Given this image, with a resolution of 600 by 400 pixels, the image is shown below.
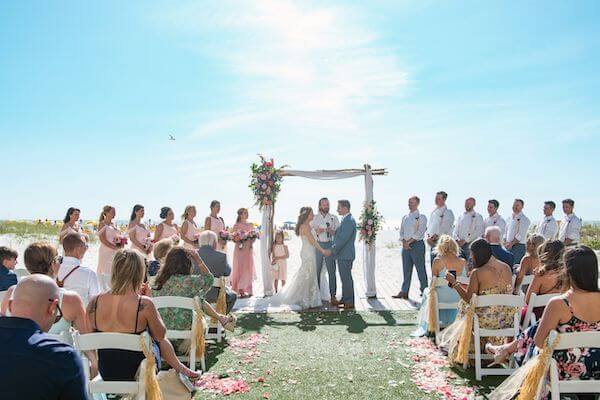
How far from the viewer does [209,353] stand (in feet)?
23.0

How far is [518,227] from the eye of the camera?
1199cm

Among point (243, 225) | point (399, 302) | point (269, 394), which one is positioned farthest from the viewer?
point (243, 225)

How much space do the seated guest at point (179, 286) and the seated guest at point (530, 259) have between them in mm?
4149

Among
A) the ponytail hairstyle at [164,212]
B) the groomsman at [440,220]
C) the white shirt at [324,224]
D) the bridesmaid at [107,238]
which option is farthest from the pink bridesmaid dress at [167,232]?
the groomsman at [440,220]

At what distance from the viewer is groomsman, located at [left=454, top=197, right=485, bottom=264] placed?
1165 centimetres

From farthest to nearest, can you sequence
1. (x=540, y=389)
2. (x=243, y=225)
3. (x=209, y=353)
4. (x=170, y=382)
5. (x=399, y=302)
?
(x=243, y=225)
(x=399, y=302)
(x=209, y=353)
(x=170, y=382)
(x=540, y=389)

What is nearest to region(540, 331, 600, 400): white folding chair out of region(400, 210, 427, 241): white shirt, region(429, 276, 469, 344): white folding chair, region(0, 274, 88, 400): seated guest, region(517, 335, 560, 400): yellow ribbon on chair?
region(517, 335, 560, 400): yellow ribbon on chair

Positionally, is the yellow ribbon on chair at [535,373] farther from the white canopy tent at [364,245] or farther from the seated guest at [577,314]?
the white canopy tent at [364,245]

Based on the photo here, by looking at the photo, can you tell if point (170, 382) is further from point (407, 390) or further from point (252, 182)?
point (252, 182)

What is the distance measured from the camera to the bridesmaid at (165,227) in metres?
10.4

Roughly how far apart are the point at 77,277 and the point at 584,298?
5.06m

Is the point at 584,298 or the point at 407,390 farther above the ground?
the point at 584,298

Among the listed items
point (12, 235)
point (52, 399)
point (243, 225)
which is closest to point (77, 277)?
point (52, 399)

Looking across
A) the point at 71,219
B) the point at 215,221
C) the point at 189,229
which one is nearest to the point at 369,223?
the point at 215,221
